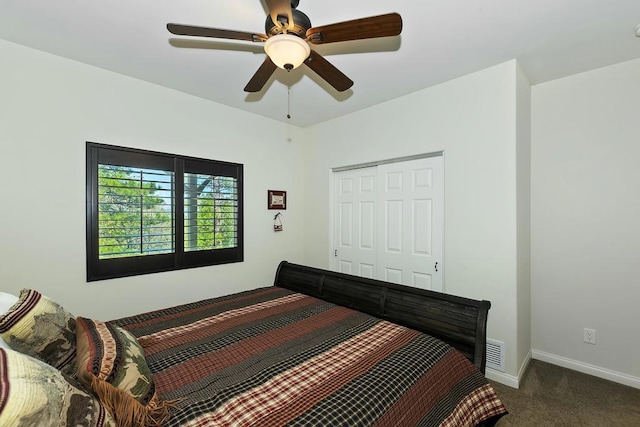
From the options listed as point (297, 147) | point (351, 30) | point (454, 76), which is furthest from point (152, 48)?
point (454, 76)

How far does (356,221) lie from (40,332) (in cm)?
296

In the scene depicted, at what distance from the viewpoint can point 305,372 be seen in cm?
133

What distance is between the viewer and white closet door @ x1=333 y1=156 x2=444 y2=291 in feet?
9.53

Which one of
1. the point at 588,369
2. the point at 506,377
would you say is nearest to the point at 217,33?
the point at 506,377

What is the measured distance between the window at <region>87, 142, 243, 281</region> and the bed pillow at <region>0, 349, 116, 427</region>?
2.11 meters

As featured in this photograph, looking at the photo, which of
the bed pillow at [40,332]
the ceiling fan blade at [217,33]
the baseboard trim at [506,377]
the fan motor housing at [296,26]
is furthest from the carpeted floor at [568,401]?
the ceiling fan blade at [217,33]

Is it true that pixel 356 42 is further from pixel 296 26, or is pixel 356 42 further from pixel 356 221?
pixel 356 221

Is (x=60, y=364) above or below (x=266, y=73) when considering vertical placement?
below

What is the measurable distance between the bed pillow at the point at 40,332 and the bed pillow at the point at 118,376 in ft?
0.17

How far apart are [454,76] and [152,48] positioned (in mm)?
2615

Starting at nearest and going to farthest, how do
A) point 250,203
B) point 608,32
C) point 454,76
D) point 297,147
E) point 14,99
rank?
point 608,32, point 14,99, point 454,76, point 250,203, point 297,147

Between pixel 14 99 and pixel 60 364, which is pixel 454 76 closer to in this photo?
pixel 60 364

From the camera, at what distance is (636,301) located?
7.78ft

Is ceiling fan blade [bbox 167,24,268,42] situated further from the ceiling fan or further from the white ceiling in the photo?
the white ceiling
